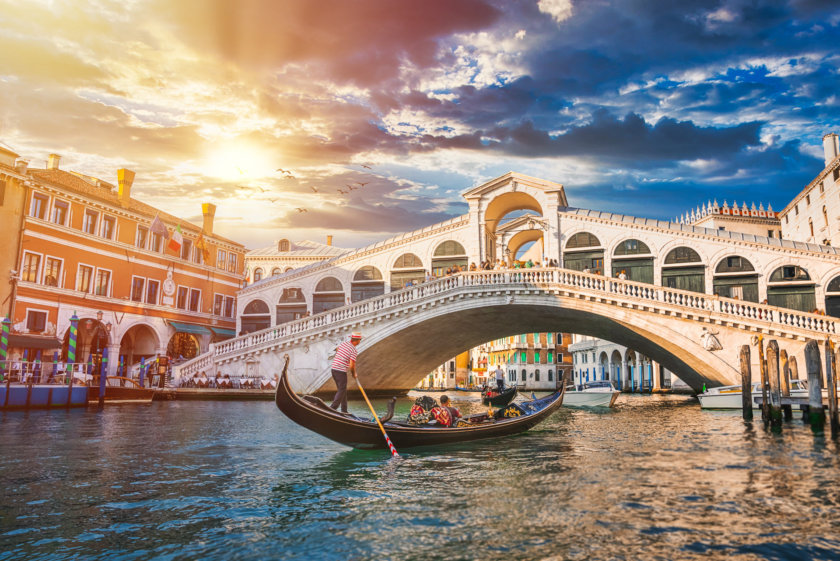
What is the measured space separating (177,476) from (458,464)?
11.9 ft

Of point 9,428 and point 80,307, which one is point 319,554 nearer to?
point 9,428

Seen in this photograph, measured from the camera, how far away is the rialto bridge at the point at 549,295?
1842 centimetres

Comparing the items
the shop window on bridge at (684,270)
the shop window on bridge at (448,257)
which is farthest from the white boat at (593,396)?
the shop window on bridge at (448,257)

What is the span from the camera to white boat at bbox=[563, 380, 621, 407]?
2109 cm

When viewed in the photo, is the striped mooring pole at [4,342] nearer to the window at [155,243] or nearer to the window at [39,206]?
the window at [39,206]

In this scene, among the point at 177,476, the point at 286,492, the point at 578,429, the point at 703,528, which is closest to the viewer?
the point at 703,528

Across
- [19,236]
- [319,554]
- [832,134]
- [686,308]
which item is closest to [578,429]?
[686,308]

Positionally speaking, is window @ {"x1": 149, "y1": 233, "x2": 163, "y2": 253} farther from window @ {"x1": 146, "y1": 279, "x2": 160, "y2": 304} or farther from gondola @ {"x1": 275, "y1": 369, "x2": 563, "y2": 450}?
gondola @ {"x1": 275, "y1": 369, "x2": 563, "y2": 450}

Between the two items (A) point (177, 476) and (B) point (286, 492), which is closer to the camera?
(B) point (286, 492)

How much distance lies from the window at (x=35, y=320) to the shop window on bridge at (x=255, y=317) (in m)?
9.12

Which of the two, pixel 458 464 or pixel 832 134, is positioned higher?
pixel 832 134

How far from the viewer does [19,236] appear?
21094 mm

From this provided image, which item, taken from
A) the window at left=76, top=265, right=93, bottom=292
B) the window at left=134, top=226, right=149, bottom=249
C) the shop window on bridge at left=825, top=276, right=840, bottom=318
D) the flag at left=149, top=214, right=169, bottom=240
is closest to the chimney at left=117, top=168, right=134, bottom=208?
the window at left=134, top=226, right=149, bottom=249

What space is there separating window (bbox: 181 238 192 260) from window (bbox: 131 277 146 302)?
2.65m
